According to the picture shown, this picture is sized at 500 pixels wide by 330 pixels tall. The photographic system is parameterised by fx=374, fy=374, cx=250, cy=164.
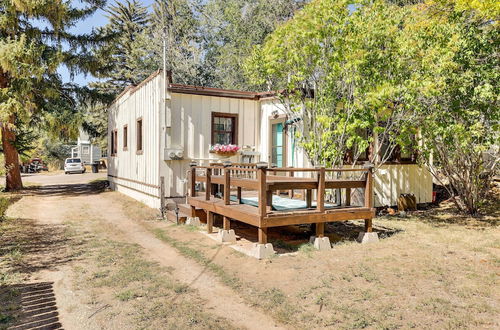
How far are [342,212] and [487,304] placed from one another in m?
3.07

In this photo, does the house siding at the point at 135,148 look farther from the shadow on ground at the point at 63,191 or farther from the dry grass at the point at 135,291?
the dry grass at the point at 135,291

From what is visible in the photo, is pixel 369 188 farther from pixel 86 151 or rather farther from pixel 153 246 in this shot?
pixel 86 151

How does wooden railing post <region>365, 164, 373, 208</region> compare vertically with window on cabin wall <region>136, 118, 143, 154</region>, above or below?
below

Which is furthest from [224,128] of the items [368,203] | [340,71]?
[368,203]

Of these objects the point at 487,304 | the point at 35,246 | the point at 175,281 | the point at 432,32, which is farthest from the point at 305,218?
the point at 432,32

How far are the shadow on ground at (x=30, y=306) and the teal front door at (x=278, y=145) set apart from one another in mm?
7578

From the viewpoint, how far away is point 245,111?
12.2m

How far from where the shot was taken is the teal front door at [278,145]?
11.4 metres

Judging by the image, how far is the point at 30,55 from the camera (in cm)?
1511

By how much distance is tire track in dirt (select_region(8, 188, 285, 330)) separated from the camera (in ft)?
13.9

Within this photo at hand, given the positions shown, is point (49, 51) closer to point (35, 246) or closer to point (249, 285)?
point (35, 246)

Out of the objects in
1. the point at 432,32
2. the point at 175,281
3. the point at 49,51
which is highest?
the point at 49,51

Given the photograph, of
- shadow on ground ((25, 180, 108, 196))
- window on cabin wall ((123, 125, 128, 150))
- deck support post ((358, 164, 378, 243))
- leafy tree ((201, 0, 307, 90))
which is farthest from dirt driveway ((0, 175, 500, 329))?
leafy tree ((201, 0, 307, 90))

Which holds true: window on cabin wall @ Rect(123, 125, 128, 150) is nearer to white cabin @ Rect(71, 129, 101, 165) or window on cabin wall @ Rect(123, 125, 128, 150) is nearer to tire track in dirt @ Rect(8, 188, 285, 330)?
tire track in dirt @ Rect(8, 188, 285, 330)
